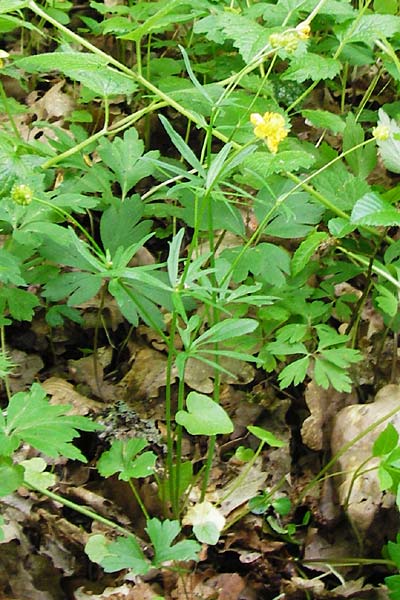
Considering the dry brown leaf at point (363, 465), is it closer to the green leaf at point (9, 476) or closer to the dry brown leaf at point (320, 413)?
the dry brown leaf at point (320, 413)

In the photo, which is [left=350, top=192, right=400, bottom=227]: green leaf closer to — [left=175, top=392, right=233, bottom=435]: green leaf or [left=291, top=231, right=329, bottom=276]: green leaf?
[left=291, top=231, right=329, bottom=276]: green leaf

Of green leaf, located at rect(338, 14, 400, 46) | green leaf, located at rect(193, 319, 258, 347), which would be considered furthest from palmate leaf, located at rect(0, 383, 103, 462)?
green leaf, located at rect(338, 14, 400, 46)

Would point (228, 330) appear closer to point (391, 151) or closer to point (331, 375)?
point (331, 375)

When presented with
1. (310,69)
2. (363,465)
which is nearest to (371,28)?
(310,69)

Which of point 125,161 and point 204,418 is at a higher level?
point 125,161

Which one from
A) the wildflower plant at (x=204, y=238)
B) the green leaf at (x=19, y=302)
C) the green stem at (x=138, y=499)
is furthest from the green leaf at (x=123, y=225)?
the green stem at (x=138, y=499)

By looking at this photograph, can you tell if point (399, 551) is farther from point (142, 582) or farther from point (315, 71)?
point (315, 71)

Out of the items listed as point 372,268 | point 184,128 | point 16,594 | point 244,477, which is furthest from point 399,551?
point 184,128
